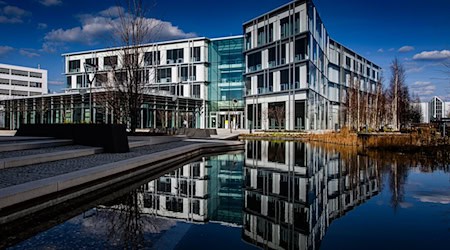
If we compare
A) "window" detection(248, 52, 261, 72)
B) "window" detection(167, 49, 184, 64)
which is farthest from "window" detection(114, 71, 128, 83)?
"window" detection(167, 49, 184, 64)

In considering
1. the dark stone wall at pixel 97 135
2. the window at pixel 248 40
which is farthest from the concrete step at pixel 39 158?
the window at pixel 248 40

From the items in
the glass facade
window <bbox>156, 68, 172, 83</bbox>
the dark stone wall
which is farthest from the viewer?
window <bbox>156, 68, 172, 83</bbox>

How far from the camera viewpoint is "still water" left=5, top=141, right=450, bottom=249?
3945mm

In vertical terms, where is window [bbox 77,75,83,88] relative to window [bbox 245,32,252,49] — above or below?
below

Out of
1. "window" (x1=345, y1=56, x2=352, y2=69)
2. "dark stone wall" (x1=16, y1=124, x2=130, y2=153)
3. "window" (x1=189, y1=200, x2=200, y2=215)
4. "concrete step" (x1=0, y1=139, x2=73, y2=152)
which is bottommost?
"window" (x1=189, y1=200, x2=200, y2=215)

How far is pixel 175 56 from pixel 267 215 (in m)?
53.4

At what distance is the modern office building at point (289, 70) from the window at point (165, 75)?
1607 cm

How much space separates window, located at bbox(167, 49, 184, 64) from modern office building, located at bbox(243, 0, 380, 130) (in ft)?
44.1

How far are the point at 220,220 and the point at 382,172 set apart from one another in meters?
6.81

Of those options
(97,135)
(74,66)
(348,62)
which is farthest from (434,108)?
(97,135)

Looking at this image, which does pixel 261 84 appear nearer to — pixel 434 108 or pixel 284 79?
pixel 284 79

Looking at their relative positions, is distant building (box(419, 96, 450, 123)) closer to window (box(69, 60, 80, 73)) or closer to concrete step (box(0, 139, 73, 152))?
window (box(69, 60, 80, 73))

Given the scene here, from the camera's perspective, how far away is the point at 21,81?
8612 cm

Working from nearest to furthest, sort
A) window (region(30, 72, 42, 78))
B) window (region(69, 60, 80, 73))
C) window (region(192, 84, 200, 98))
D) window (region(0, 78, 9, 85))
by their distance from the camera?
window (region(192, 84, 200, 98)), window (region(69, 60, 80, 73)), window (region(0, 78, 9, 85)), window (region(30, 72, 42, 78))
